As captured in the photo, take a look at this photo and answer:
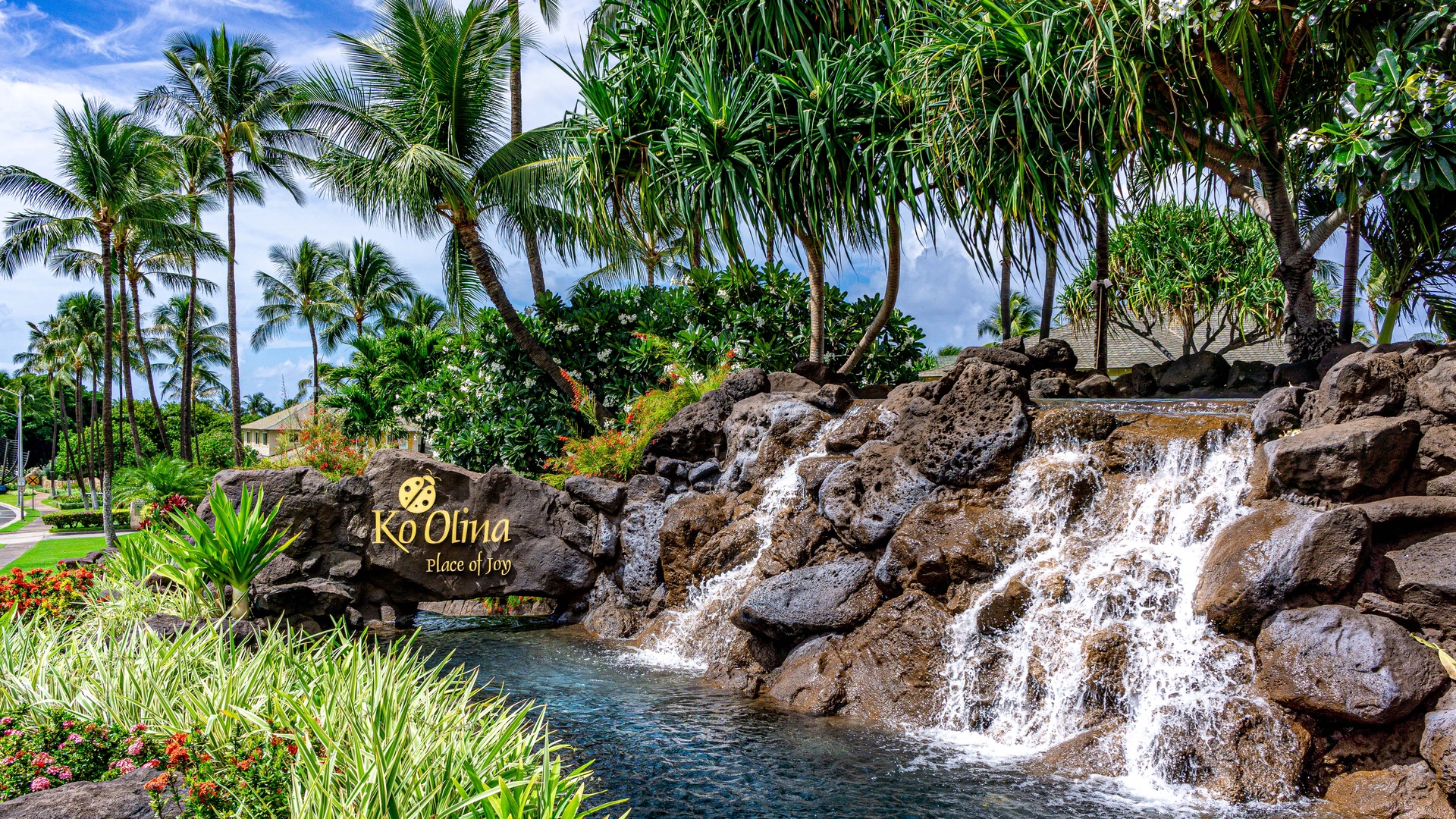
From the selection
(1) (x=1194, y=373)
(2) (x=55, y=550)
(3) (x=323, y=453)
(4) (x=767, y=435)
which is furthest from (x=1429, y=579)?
(2) (x=55, y=550)

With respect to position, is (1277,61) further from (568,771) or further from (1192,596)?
(568,771)

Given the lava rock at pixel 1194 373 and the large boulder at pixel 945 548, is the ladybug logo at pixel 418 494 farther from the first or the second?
the lava rock at pixel 1194 373

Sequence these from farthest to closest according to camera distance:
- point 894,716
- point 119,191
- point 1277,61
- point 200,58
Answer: point 200,58 < point 119,191 < point 1277,61 < point 894,716

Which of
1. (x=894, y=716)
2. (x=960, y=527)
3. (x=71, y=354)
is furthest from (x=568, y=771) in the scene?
(x=71, y=354)

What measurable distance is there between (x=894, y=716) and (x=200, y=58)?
28454 mm

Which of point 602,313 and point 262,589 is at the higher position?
point 602,313

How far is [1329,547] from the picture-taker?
6.45 metres

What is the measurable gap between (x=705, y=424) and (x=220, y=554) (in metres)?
6.31

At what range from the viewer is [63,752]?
14.8 ft

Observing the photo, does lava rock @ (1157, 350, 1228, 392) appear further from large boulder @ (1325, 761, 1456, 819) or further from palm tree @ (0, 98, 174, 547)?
palm tree @ (0, 98, 174, 547)

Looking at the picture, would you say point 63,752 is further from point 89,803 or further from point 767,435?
point 767,435

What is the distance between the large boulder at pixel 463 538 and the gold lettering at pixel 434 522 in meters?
0.01

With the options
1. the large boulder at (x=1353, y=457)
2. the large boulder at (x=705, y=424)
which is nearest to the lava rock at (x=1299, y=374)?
the large boulder at (x=1353, y=457)

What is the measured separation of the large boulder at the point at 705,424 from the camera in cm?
1319
